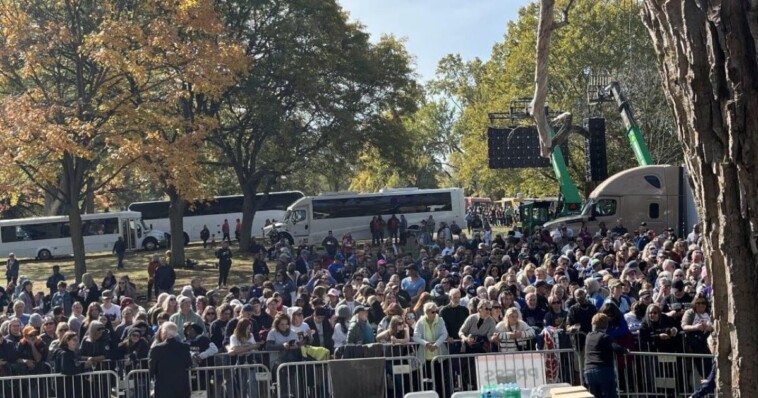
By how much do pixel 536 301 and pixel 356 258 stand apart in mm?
12313

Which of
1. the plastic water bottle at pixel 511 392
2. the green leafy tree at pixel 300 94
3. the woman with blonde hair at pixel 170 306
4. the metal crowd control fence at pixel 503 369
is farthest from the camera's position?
the green leafy tree at pixel 300 94

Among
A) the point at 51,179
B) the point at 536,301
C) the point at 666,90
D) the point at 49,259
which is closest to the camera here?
the point at 666,90

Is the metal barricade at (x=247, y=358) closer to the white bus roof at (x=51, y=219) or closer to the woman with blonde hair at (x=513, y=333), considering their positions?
the woman with blonde hair at (x=513, y=333)

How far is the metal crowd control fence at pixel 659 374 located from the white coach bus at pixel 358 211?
32332mm

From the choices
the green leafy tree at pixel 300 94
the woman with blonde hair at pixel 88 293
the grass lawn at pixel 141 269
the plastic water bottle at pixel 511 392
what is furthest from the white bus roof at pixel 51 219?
the plastic water bottle at pixel 511 392

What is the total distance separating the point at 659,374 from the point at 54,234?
38558 millimetres

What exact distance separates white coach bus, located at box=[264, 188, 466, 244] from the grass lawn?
3255mm

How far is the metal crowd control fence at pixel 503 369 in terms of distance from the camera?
10164 millimetres

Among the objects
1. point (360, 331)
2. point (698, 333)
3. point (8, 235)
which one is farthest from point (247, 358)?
point (8, 235)

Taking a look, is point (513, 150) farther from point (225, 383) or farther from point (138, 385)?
point (138, 385)

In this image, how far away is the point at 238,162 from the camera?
1544 inches

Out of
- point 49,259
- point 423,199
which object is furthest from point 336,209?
point 49,259

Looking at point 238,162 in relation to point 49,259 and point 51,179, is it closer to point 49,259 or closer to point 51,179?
point 49,259

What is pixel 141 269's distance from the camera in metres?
35.7
